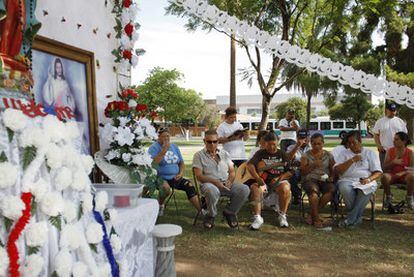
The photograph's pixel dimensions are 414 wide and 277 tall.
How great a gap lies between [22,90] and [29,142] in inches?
20.0

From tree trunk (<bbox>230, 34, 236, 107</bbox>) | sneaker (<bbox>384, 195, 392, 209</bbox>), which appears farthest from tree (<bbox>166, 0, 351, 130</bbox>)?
sneaker (<bbox>384, 195, 392, 209</bbox>)

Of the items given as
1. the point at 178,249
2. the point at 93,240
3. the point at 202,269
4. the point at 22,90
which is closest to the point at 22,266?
the point at 93,240

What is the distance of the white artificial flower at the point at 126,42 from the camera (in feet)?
13.4

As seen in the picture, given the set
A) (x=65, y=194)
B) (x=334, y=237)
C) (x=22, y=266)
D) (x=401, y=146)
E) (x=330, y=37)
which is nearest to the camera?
(x=22, y=266)

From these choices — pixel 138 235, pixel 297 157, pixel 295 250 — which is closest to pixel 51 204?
pixel 138 235

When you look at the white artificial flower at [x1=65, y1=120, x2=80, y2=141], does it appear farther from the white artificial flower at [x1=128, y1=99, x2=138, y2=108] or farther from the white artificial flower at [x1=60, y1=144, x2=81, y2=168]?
the white artificial flower at [x1=128, y1=99, x2=138, y2=108]

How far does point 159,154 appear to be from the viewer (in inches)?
214

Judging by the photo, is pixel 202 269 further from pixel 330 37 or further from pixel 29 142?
pixel 330 37

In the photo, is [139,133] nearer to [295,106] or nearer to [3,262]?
[3,262]

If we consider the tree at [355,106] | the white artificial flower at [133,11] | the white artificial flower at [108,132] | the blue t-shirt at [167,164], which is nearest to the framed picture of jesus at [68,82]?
the white artificial flower at [108,132]

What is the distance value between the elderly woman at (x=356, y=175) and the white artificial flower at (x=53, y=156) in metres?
4.20

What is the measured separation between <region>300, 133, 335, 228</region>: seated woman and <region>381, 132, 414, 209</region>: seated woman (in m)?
1.10

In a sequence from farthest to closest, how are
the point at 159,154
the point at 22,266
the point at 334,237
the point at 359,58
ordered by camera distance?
the point at 359,58 → the point at 159,154 → the point at 334,237 → the point at 22,266

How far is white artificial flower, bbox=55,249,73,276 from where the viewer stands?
1776 millimetres
